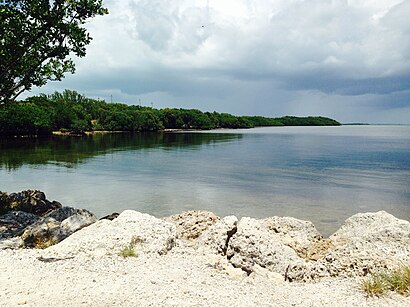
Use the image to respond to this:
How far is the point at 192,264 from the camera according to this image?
9.16 m

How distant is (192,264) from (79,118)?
137 m

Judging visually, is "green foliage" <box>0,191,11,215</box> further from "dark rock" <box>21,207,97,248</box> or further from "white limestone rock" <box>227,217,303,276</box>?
"white limestone rock" <box>227,217,303,276</box>

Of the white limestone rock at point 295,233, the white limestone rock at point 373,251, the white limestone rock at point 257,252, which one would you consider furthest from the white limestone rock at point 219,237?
the white limestone rock at point 373,251

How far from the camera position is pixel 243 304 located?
7109mm

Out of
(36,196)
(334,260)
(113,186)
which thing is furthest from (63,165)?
(334,260)

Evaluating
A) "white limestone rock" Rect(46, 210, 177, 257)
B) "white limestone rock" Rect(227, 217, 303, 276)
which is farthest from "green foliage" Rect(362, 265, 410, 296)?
"white limestone rock" Rect(46, 210, 177, 257)

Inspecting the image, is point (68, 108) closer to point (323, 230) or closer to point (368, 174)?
point (368, 174)

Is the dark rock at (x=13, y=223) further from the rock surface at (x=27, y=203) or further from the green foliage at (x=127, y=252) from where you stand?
the green foliage at (x=127, y=252)

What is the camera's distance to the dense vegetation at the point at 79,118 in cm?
10094

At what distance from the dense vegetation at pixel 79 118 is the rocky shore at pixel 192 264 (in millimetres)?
80971

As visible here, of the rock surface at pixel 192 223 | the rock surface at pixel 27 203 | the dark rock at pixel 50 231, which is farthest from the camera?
the rock surface at pixel 27 203

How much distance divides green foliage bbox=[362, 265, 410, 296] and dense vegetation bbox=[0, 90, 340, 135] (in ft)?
282

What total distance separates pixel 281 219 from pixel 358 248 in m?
4.24

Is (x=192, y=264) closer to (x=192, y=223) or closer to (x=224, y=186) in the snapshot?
(x=192, y=223)
